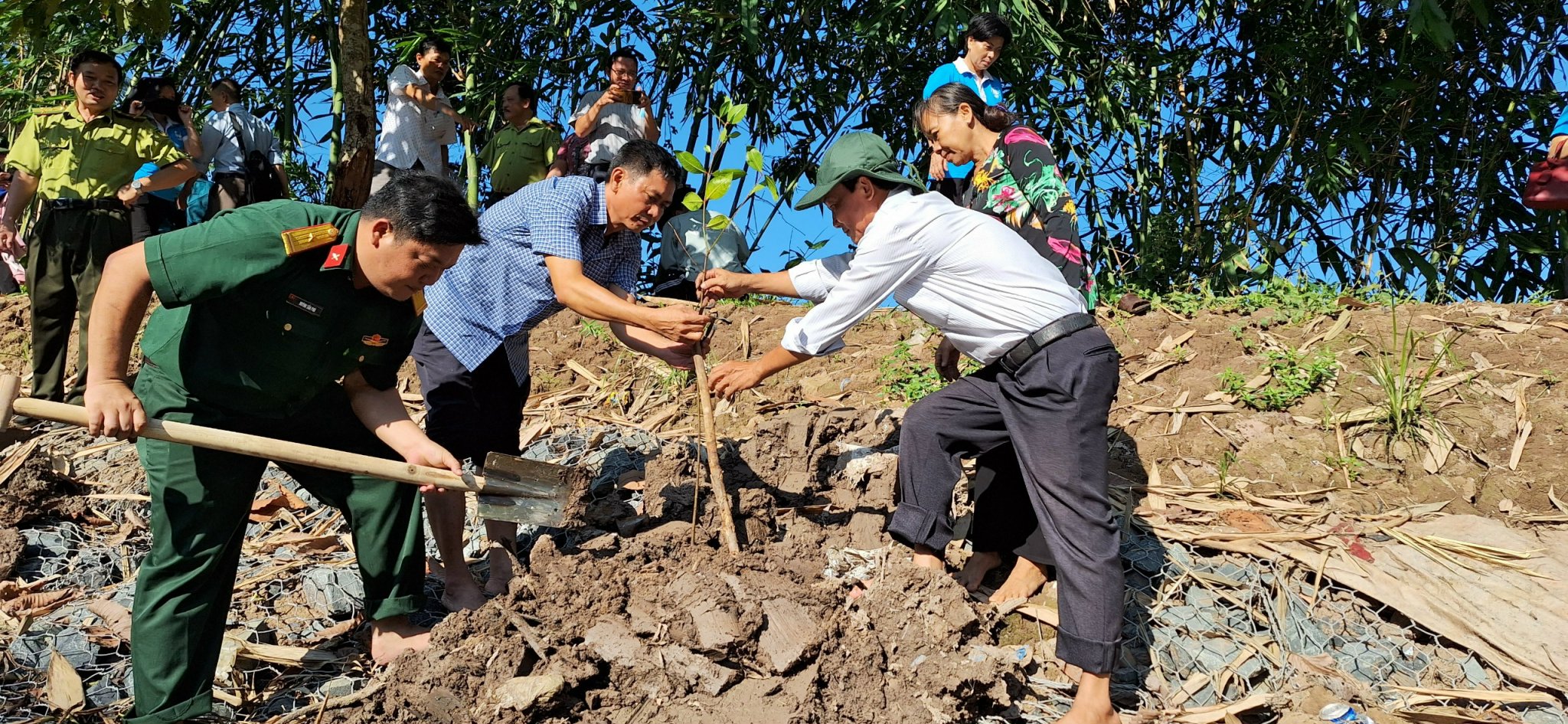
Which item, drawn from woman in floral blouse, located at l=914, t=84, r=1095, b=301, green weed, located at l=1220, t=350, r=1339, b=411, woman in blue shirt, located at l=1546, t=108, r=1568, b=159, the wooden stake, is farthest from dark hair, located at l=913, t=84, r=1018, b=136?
woman in blue shirt, located at l=1546, t=108, r=1568, b=159

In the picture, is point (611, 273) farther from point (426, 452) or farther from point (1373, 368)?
point (1373, 368)

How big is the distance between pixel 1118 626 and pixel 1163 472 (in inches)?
69.2

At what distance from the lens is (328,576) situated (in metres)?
4.11

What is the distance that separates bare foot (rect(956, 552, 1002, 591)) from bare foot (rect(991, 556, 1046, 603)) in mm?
78

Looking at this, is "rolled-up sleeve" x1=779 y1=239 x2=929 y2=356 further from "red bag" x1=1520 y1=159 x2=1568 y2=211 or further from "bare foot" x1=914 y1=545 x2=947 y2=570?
"red bag" x1=1520 y1=159 x2=1568 y2=211

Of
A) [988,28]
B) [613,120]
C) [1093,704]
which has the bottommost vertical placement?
[1093,704]

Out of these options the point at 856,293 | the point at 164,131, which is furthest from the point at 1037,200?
the point at 164,131

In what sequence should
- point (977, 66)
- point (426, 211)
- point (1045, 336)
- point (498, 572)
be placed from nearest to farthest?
1. point (426, 211)
2. point (1045, 336)
3. point (498, 572)
4. point (977, 66)

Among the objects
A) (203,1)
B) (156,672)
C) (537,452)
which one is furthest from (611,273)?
(203,1)

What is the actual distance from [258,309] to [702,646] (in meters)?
1.54

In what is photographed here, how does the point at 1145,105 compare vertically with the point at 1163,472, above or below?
above

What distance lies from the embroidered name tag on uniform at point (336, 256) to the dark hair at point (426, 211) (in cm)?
12

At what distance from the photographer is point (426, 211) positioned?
2928mm

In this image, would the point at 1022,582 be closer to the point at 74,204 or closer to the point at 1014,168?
the point at 1014,168
